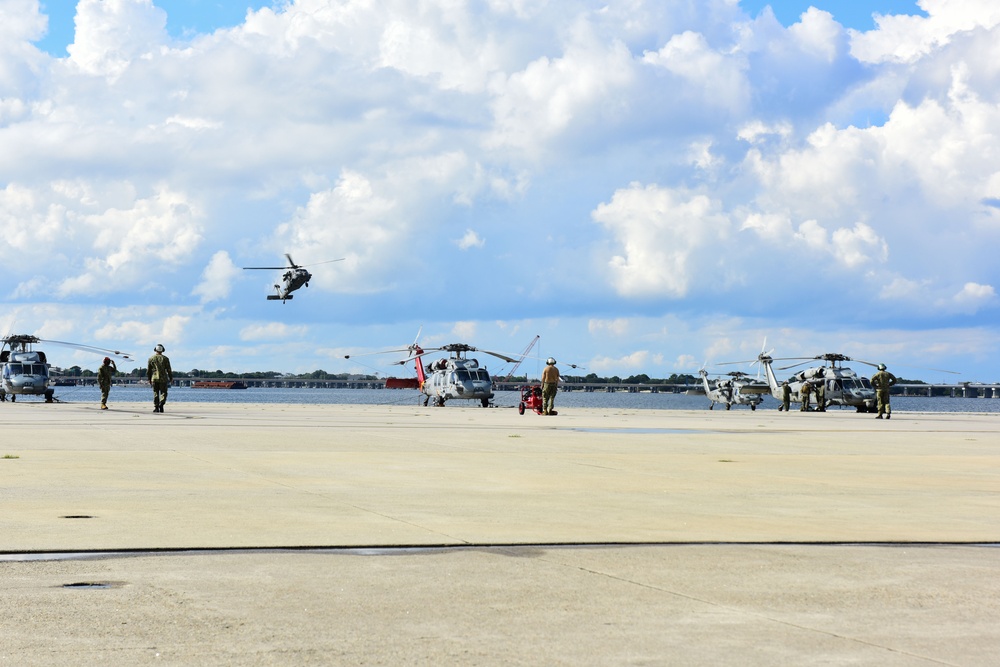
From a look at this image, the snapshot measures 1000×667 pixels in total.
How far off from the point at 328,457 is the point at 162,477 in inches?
153

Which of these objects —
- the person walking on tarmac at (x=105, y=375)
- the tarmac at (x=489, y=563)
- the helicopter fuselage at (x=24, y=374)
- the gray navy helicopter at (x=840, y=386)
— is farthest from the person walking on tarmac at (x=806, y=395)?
the tarmac at (x=489, y=563)

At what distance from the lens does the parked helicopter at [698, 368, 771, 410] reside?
86125 mm

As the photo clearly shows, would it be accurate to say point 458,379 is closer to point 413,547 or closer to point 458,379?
point 458,379

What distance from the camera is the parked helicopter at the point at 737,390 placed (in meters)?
86.1

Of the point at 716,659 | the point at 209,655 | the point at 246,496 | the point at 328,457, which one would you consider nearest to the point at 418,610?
the point at 209,655

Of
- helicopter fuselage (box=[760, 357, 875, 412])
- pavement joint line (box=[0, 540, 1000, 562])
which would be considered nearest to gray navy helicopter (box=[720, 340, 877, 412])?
helicopter fuselage (box=[760, 357, 875, 412])

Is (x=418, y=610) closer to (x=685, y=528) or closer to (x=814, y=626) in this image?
(x=814, y=626)

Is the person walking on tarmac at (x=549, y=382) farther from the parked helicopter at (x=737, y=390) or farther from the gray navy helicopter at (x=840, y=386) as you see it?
the parked helicopter at (x=737, y=390)

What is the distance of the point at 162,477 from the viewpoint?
1316 cm

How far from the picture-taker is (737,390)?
91.2m

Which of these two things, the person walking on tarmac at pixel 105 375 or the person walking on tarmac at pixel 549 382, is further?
the person walking on tarmac at pixel 105 375

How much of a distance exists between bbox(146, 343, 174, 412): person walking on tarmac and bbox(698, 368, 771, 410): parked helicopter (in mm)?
56628

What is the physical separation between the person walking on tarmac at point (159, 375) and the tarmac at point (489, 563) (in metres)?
19.2

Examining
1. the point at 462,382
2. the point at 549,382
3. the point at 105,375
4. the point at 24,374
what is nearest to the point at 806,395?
the point at 462,382
